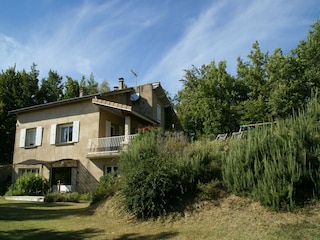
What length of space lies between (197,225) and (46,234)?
385 cm

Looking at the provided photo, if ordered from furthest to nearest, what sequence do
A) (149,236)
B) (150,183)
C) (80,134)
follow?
(80,134) → (150,183) → (149,236)

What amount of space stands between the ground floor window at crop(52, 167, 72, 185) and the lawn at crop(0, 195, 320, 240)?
11406 mm

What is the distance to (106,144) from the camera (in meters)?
19.4

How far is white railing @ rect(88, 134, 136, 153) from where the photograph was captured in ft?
62.2

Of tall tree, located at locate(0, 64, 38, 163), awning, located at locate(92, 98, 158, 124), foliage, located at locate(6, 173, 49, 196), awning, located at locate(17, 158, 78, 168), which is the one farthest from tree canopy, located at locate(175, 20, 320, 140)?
tall tree, located at locate(0, 64, 38, 163)

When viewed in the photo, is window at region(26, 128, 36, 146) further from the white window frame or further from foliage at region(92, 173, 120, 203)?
foliage at region(92, 173, 120, 203)

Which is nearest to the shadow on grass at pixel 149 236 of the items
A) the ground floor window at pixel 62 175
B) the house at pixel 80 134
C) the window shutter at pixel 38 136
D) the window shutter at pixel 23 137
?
the house at pixel 80 134

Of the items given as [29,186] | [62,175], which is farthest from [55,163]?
[29,186]

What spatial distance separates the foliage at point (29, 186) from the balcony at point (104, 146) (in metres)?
3.82

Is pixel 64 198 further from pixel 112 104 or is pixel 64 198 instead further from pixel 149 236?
pixel 149 236

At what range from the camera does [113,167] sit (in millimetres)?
19766

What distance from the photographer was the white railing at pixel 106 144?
746 inches

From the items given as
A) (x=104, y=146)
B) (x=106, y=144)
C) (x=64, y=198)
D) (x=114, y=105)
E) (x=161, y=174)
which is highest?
(x=114, y=105)

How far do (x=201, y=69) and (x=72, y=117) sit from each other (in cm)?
2098
